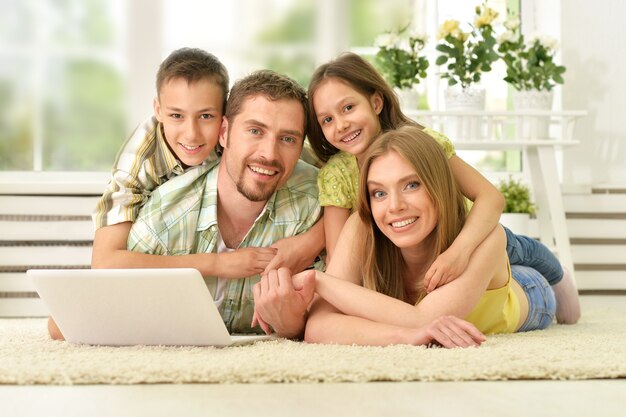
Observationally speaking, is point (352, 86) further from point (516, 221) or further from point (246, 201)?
point (516, 221)

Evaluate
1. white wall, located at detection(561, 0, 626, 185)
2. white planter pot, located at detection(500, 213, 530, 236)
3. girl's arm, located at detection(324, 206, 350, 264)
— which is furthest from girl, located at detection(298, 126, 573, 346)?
white wall, located at detection(561, 0, 626, 185)

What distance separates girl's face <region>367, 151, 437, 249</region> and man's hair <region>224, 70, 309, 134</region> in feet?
1.02

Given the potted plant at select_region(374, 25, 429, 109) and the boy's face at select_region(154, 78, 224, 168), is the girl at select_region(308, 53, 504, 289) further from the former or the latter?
the potted plant at select_region(374, 25, 429, 109)

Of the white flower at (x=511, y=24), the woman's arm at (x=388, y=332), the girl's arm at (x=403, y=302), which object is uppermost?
the white flower at (x=511, y=24)

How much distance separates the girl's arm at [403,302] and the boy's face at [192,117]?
504mm

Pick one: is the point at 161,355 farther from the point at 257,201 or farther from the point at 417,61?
the point at 417,61

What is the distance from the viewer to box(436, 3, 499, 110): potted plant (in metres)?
3.22

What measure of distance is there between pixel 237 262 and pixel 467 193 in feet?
1.79

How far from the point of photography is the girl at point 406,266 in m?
1.74

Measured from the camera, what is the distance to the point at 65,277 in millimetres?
1649

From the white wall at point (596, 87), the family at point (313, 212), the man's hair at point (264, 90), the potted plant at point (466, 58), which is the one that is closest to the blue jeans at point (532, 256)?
the family at point (313, 212)

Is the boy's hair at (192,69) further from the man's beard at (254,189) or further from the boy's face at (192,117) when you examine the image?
the man's beard at (254,189)

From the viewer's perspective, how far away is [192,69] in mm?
2150

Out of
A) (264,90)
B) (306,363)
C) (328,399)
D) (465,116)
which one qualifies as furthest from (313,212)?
(465,116)
